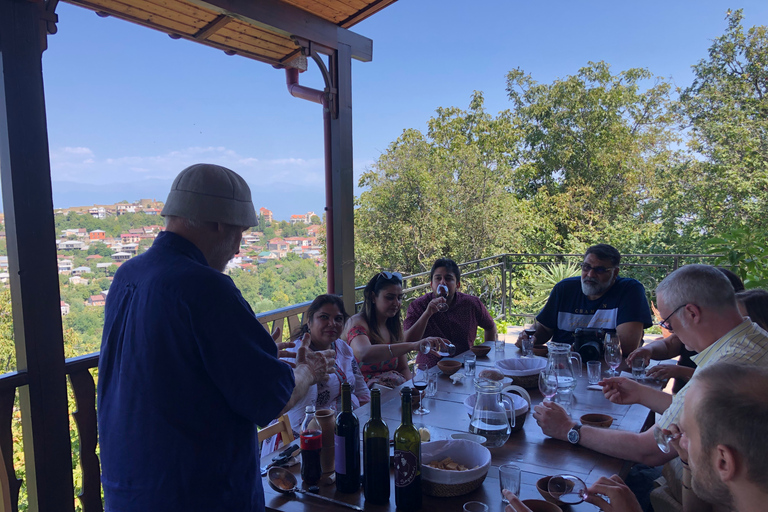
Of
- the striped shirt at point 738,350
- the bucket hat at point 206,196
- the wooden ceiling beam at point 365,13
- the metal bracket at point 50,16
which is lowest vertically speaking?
the striped shirt at point 738,350

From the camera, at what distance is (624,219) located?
12.4 m

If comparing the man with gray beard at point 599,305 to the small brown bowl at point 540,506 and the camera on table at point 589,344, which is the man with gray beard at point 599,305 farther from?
the small brown bowl at point 540,506

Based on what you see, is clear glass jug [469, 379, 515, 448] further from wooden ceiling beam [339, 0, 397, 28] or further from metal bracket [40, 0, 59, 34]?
wooden ceiling beam [339, 0, 397, 28]

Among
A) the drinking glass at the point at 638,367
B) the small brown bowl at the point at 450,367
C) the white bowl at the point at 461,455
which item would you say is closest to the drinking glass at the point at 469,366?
the small brown bowl at the point at 450,367

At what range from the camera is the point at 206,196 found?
1.26 meters

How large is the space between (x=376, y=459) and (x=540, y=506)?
398 mm

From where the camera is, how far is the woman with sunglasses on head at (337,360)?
223 centimetres

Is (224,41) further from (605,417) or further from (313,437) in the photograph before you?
(605,417)

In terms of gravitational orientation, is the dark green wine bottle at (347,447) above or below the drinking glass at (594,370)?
above

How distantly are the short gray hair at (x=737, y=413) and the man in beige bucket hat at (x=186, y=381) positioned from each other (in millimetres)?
915

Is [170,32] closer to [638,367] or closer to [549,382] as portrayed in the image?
[549,382]

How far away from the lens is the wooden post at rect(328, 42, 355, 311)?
364 cm

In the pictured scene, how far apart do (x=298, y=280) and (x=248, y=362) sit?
5.20 metres

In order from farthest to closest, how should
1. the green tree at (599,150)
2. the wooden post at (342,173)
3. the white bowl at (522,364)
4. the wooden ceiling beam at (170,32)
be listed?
the green tree at (599,150)
the wooden post at (342,173)
the wooden ceiling beam at (170,32)
the white bowl at (522,364)
